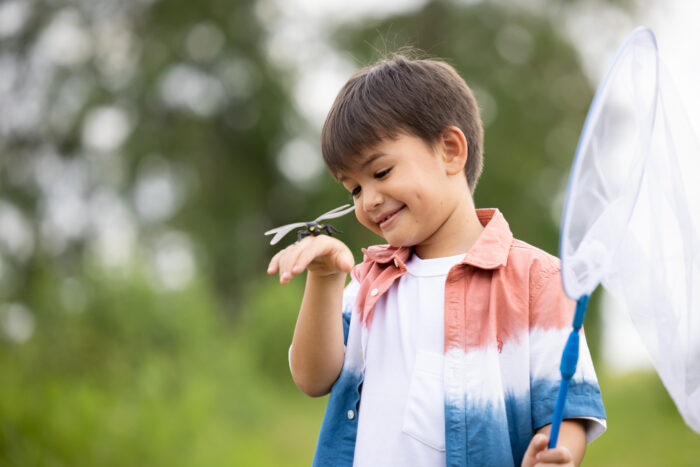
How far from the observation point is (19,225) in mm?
7375

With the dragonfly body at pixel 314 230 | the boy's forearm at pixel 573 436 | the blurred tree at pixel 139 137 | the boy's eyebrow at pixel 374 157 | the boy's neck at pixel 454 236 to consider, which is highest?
the blurred tree at pixel 139 137

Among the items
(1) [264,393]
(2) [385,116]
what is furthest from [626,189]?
(1) [264,393]

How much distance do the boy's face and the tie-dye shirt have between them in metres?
0.14

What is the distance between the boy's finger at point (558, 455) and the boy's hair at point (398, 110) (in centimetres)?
74

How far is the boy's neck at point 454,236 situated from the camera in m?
1.78

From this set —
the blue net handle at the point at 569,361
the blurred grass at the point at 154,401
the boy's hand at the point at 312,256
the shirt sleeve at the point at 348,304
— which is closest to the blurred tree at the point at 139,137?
the blurred grass at the point at 154,401

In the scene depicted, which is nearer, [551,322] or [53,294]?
[551,322]

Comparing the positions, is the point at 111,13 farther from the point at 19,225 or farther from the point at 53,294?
the point at 53,294

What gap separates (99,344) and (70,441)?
1.02 m

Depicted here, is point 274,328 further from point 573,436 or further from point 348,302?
point 573,436

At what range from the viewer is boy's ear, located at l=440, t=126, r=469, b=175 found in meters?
1.79

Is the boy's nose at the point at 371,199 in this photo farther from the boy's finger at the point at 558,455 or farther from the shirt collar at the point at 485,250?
the boy's finger at the point at 558,455

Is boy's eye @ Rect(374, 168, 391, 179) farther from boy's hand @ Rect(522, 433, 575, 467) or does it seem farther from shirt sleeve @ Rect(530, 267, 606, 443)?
boy's hand @ Rect(522, 433, 575, 467)

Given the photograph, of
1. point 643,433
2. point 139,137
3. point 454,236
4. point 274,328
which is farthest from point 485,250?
point 139,137
